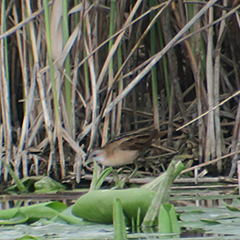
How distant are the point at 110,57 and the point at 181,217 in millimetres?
1877

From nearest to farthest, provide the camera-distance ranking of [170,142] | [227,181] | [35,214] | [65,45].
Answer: [35,214] < [227,181] < [65,45] < [170,142]

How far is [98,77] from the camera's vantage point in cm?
448

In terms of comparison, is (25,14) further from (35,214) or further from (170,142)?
(35,214)

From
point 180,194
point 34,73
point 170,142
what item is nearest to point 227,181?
point 180,194

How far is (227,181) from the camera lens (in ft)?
12.8

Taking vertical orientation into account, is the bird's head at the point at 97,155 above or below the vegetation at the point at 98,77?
below

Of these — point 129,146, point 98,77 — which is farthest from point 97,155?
point 98,77

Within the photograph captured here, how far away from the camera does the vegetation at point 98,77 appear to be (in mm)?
4156

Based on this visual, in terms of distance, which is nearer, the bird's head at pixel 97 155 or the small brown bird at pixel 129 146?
the bird's head at pixel 97 155

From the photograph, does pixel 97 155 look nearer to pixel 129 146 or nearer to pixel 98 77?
pixel 129 146

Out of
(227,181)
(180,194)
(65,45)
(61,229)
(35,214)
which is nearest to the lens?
(61,229)

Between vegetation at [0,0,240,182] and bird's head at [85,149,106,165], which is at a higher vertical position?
vegetation at [0,0,240,182]

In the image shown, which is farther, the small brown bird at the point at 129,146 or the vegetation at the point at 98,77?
the small brown bird at the point at 129,146

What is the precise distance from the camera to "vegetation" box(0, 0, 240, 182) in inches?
164
